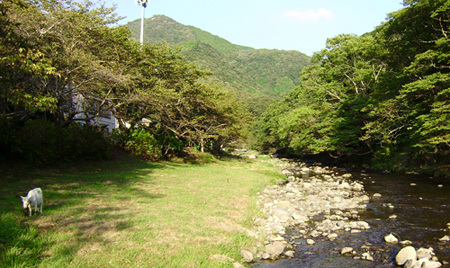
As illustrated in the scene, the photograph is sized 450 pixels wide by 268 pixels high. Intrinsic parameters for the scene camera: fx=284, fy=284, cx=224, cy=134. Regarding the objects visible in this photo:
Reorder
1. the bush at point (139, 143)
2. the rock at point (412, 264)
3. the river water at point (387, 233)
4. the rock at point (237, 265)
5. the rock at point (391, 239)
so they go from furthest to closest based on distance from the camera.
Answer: the bush at point (139, 143), the rock at point (391, 239), the river water at point (387, 233), the rock at point (412, 264), the rock at point (237, 265)

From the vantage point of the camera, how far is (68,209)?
24.2ft

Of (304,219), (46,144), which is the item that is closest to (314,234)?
(304,219)

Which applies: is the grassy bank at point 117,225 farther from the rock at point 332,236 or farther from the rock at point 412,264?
the rock at point 412,264

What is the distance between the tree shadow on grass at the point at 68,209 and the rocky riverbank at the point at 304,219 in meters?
3.48

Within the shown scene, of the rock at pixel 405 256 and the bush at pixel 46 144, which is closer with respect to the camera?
the rock at pixel 405 256

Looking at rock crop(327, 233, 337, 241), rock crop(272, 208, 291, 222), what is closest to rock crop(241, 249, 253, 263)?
rock crop(327, 233, 337, 241)

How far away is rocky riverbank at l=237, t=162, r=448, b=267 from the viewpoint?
7438 mm

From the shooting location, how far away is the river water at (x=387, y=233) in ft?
22.7

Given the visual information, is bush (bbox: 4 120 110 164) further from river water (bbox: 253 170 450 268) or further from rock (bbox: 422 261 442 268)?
rock (bbox: 422 261 442 268)

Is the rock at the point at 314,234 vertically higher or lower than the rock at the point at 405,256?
lower

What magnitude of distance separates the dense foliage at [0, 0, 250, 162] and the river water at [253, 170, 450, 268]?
362 inches

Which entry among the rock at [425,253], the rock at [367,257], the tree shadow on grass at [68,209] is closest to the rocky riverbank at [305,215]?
the rock at [367,257]

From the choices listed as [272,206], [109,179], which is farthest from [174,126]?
[272,206]

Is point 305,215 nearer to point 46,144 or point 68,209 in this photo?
point 68,209
